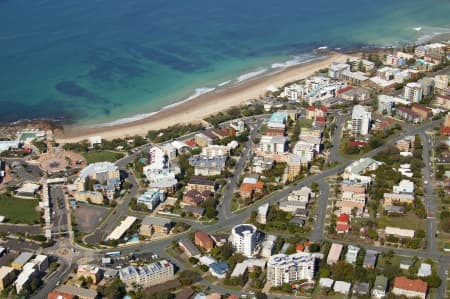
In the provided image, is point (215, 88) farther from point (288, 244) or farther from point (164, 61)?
point (288, 244)

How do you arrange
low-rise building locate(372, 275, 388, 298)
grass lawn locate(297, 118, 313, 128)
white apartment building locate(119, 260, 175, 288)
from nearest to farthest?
1. low-rise building locate(372, 275, 388, 298)
2. white apartment building locate(119, 260, 175, 288)
3. grass lawn locate(297, 118, 313, 128)

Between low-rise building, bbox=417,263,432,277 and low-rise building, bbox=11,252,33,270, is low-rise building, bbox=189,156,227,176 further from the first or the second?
low-rise building, bbox=417,263,432,277

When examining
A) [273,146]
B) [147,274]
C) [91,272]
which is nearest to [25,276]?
[91,272]

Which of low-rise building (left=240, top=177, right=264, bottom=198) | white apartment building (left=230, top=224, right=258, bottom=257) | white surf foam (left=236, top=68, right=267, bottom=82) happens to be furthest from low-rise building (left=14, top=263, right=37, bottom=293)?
white surf foam (left=236, top=68, right=267, bottom=82)

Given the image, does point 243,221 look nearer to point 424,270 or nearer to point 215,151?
point 215,151

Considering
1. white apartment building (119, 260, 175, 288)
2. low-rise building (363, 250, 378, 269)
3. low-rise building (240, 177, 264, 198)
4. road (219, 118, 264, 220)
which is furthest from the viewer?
low-rise building (240, 177, 264, 198)

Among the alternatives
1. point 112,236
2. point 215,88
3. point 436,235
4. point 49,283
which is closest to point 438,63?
point 215,88
